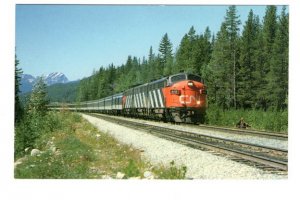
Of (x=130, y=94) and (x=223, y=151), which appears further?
(x=130, y=94)

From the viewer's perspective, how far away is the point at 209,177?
1088 centimetres

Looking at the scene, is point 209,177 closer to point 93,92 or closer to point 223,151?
point 223,151

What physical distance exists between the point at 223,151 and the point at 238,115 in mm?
10048

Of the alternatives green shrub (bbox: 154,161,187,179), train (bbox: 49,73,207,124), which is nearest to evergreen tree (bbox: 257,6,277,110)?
train (bbox: 49,73,207,124)

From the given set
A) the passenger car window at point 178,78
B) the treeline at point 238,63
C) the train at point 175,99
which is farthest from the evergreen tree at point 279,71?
the passenger car window at point 178,78

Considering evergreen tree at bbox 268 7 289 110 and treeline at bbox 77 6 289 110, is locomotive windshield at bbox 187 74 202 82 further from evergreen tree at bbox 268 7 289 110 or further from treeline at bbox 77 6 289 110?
evergreen tree at bbox 268 7 289 110

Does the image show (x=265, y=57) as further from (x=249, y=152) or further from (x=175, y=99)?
(x=249, y=152)

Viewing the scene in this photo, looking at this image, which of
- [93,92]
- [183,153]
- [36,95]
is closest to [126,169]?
[183,153]

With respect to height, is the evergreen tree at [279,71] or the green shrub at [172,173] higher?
the evergreen tree at [279,71]

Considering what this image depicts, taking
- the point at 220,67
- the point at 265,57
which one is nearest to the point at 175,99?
the point at 220,67

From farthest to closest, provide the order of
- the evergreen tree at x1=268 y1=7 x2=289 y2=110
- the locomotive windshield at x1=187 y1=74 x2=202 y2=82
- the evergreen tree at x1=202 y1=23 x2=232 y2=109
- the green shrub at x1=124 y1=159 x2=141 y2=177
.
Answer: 1. the evergreen tree at x1=202 y1=23 x2=232 y2=109
2. the evergreen tree at x1=268 y1=7 x2=289 y2=110
3. the locomotive windshield at x1=187 y1=74 x2=202 y2=82
4. the green shrub at x1=124 y1=159 x2=141 y2=177

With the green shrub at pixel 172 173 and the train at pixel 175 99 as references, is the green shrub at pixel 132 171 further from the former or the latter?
the train at pixel 175 99
